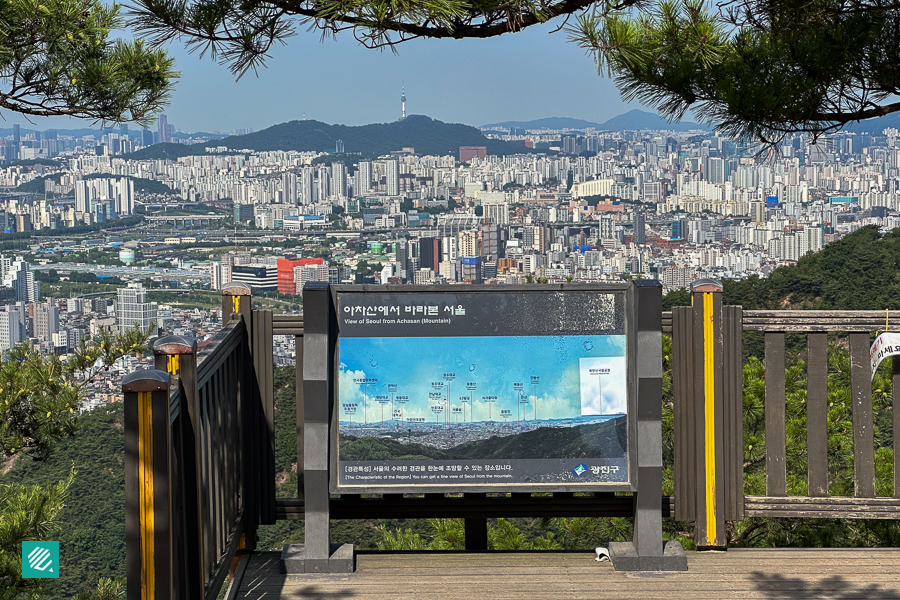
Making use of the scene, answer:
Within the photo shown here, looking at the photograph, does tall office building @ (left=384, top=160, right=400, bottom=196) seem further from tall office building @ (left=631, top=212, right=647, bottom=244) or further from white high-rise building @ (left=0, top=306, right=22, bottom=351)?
white high-rise building @ (left=0, top=306, right=22, bottom=351)

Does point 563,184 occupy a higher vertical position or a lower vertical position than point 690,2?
higher

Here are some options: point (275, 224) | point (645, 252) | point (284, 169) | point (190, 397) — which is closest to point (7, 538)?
point (190, 397)

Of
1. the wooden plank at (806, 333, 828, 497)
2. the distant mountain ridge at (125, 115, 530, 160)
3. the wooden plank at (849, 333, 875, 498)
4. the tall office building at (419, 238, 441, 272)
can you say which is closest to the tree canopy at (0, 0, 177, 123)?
the wooden plank at (806, 333, 828, 497)

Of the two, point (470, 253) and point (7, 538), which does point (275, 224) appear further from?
point (7, 538)

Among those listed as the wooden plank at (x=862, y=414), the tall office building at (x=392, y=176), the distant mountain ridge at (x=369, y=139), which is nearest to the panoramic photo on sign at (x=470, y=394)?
the wooden plank at (x=862, y=414)

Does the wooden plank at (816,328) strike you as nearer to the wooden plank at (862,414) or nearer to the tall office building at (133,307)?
the wooden plank at (862,414)

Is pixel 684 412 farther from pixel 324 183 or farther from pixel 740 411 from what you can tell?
pixel 324 183

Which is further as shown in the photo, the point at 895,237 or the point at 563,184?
the point at 563,184

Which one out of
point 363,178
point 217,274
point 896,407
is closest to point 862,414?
point 896,407
